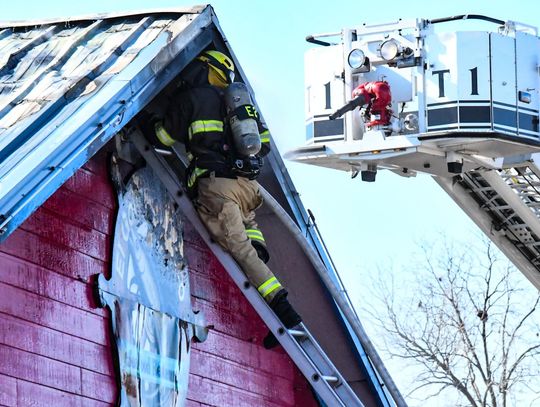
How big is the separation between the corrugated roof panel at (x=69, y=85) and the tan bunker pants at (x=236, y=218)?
1.12 m

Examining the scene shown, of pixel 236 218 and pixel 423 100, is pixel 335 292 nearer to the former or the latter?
pixel 236 218

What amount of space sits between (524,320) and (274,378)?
17.0 meters

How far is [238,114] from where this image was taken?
11055mm

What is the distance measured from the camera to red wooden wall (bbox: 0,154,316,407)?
9328mm

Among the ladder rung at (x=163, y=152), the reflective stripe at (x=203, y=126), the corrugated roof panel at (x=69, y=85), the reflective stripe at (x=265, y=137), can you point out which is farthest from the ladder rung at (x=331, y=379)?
the corrugated roof panel at (x=69, y=85)

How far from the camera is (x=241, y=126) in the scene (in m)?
11.1

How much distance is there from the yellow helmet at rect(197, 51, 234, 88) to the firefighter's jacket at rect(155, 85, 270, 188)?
0.13 m

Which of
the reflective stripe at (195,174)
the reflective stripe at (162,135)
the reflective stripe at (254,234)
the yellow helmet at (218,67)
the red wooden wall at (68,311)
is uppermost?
the yellow helmet at (218,67)

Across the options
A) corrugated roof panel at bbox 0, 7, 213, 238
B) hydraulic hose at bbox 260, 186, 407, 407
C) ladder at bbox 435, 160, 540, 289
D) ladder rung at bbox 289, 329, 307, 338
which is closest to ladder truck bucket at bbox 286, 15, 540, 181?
ladder at bbox 435, 160, 540, 289

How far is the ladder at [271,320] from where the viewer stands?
11344 millimetres

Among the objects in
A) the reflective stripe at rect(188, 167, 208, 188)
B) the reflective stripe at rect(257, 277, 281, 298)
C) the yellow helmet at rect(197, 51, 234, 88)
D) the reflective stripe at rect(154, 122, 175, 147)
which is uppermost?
the yellow helmet at rect(197, 51, 234, 88)

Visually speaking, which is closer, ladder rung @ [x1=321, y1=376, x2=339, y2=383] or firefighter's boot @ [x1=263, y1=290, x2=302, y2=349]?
firefighter's boot @ [x1=263, y1=290, x2=302, y2=349]

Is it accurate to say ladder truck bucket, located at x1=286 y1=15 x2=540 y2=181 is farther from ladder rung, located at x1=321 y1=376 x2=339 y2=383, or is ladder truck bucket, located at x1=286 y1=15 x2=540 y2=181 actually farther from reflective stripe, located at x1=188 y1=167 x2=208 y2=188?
reflective stripe, located at x1=188 y1=167 x2=208 y2=188

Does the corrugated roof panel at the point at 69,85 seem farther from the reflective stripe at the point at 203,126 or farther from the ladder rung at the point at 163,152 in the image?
the ladder rung at the point at 163,152
